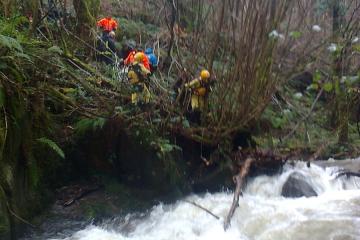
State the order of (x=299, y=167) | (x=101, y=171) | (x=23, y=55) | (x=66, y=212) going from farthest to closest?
(x=299, y=167) < (x=101, y=171) < (x=66, y=212) < (x=23, y=55)

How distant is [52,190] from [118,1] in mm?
6118

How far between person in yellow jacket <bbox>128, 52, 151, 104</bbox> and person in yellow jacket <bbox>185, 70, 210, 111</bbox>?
69 centimetres

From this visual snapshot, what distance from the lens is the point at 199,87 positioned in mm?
7160

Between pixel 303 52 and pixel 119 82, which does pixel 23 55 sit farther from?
pixel 303 52

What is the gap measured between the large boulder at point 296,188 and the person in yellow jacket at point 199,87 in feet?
6.79

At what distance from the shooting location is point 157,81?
7277 mm

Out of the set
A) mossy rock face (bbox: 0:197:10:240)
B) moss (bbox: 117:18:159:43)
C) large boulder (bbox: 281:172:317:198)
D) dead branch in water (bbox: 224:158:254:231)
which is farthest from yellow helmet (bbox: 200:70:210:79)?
mossy rock face (bbox: 0:197:10:240)

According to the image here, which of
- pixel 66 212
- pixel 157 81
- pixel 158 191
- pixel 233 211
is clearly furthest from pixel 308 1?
pixel 66 212

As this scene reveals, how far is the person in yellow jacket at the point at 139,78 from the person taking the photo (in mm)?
6805

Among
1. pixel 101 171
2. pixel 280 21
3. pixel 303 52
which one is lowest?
pixel 101 171

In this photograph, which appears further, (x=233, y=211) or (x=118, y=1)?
(x=118, y=1)

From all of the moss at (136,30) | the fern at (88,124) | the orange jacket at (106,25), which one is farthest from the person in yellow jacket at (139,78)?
the moss at (136,30)

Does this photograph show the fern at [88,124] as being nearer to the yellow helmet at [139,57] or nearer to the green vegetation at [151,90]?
the green vegetation at [151,90]

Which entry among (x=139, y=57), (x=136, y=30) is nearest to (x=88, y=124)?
(x=139, y=57)
